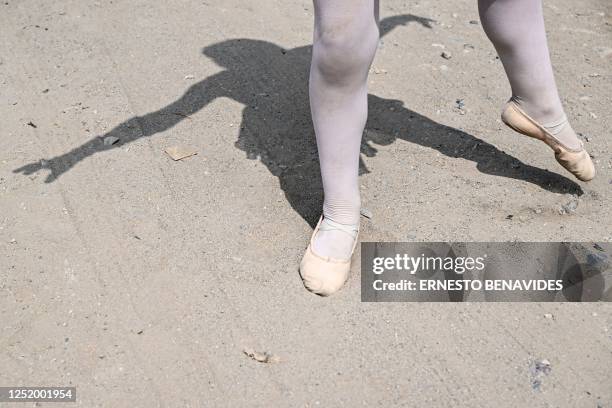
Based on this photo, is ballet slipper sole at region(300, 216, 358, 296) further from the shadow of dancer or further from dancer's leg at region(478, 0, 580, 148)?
dancer's leg at region(478, 0, 580, 148)

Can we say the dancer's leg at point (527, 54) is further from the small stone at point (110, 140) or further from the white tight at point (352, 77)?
Answer: the small stone at point (110, 140)

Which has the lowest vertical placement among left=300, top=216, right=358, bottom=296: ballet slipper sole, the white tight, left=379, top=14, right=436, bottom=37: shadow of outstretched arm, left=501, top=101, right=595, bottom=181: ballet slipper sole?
left=300, top=216, right=358, bottom=296: ballet slipper sole

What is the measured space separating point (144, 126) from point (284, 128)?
0.58 metres

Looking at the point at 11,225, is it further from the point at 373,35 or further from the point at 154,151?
the point at 373,35

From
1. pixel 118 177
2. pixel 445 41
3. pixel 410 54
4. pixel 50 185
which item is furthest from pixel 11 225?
pixel 445 41

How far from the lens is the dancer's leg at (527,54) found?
221 cm

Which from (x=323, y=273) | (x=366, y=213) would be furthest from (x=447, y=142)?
(x=323, y=273)

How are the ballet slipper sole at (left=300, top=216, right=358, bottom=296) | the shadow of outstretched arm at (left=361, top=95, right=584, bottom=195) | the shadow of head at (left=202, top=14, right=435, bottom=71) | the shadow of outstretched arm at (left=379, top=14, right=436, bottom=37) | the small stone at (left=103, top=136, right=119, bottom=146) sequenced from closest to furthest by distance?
the ballet slipper sole at (left=300, top=216, right=358, bottom=296) < the shadow of outstretched arm at (left=361, top=95, right=584, bottom=195) < the small stone at (left=103, top=136, right=119, bottom=146) < the shadow of head at (left=202, top=14, right=435, bottom=71) < the shadow of outstretched arm at (left=379, top=14, right=436, bottom=37)

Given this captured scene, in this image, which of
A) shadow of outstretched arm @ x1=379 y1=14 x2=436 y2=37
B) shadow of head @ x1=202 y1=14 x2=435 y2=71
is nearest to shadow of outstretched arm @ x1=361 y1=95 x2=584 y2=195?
shadow of head @ x1=202 y1=14 x2=435 y2=71

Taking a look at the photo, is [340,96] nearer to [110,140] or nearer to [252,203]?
[252,203]

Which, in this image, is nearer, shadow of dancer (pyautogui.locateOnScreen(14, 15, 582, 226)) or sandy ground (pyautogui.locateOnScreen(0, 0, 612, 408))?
sandy ground (pyautogui.locateOnScreen(0, 0, 612, 408))

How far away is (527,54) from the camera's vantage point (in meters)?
2.27

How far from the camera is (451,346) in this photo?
1949 millimetres

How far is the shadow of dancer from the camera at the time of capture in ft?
8.45
